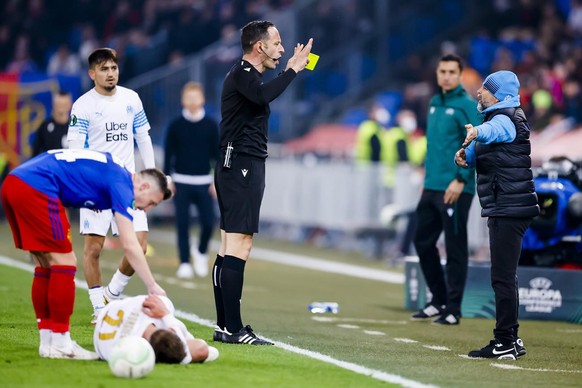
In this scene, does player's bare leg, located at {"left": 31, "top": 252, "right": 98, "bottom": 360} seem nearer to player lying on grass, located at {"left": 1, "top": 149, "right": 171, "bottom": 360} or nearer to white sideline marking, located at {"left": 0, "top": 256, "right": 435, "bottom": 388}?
player lying on grass, located at {"left": 1, "top": 149, "right": 171, "bottom": 360}

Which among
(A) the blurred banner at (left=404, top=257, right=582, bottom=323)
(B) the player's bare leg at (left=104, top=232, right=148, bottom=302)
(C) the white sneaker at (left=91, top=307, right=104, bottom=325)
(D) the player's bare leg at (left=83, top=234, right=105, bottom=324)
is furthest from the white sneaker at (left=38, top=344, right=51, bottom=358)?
(A) the blurred banner at (left=404, top=257, right=582, bottom=323)

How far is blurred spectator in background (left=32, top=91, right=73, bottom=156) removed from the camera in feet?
57.4

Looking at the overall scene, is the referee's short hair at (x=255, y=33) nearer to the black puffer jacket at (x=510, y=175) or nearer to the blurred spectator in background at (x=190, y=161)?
the black puffer jacket at (x=510, y=175)

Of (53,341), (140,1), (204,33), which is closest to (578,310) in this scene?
(53,341)

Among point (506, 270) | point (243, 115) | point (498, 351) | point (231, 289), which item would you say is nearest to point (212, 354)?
point (231, 289)

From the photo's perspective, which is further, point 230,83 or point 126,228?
point 230,83

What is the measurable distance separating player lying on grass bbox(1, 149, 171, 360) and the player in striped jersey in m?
2.28

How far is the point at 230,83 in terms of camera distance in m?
10.9

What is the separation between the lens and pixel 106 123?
12.2 meters

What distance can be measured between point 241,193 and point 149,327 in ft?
6.08

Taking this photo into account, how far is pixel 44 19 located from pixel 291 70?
27.6 meters

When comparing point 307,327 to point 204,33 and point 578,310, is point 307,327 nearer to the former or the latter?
point 578,310

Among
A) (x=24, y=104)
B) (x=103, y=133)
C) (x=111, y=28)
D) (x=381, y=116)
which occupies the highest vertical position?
(x=111, y=28)

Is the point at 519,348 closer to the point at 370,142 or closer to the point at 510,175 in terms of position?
the point at 510,175
